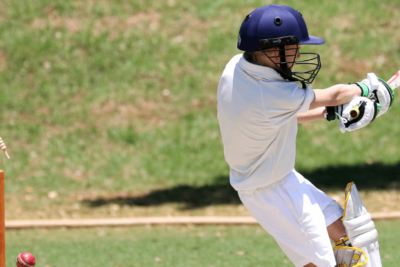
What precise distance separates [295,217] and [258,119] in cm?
65

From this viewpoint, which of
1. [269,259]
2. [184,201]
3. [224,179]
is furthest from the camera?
[224,179]

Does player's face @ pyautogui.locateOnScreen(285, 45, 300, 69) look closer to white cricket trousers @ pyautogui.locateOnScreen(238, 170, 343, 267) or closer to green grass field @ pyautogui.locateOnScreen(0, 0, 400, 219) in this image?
white cricket trousers @ pyautogui.locateOnScreen(238, 170, 343, 267)

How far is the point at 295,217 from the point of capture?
334cm

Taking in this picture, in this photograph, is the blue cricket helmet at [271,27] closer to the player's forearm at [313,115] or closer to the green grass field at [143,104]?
the player's forearm at [313,115]

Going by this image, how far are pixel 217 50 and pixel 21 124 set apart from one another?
13.1 ft

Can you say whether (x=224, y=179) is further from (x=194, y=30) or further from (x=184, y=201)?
(x=194, y=30)

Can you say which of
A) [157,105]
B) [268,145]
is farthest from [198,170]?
[268,145]

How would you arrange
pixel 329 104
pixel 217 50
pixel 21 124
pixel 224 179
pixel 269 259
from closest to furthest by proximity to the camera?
pixel 329 104 → pixel 269 259 → pixel 224 179 → pixel 21 124 → pixel 217 50

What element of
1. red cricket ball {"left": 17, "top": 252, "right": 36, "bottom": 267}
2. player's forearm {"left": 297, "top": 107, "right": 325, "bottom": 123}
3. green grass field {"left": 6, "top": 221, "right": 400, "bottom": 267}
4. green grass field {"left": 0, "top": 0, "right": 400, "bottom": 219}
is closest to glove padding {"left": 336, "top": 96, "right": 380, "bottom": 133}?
player's forearm {"left": 297, "top": 107, "right": 325, "bottom": 123}

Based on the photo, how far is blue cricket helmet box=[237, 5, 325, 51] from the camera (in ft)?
10.3

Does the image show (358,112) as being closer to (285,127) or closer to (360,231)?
(285,127)

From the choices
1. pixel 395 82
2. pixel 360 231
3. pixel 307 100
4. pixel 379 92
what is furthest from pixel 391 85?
pixel 360 231

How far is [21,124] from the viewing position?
9625 mm

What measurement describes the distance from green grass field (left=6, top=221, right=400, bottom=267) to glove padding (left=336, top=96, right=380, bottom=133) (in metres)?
2.41
